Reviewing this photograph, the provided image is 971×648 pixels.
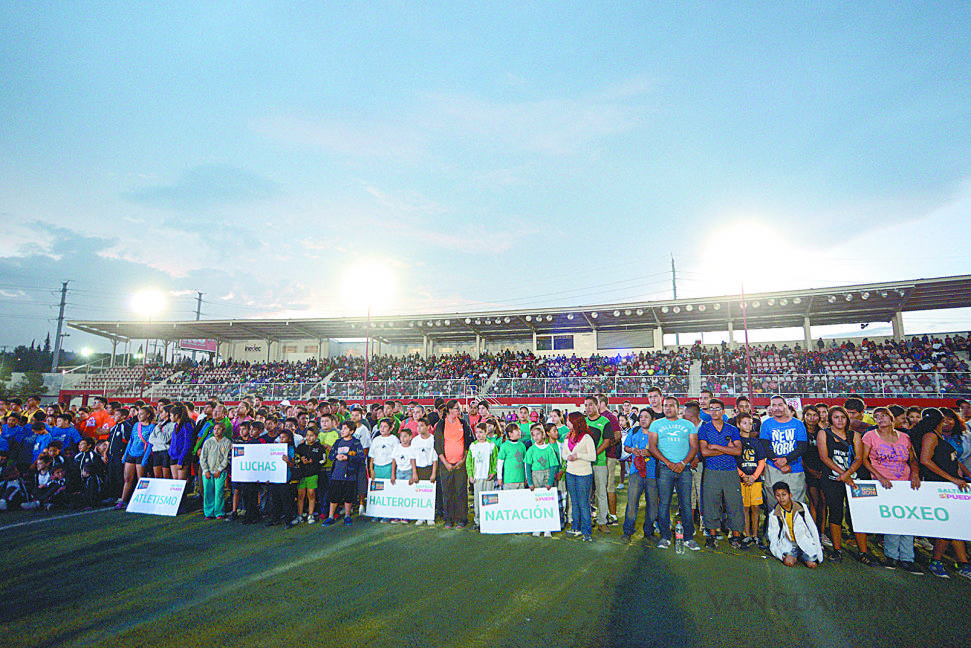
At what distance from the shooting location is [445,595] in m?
4.60

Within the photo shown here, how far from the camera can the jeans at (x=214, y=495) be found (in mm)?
7973

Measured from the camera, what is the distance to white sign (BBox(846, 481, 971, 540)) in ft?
17.7

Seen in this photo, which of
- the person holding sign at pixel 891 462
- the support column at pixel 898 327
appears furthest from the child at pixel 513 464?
the support column at pixel 898 327

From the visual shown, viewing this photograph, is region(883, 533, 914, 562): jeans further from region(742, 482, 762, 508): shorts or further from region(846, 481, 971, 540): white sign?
region(742, 482, 762, 508): shorts

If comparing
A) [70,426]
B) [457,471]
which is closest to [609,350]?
[457,471]

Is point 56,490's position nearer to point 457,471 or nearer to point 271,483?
point 271,483

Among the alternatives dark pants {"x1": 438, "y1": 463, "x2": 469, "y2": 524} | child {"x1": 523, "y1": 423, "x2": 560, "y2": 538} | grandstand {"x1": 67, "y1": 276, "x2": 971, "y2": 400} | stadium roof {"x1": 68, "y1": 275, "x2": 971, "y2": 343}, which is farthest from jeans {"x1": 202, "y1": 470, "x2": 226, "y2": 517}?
stadium roof {"x1": 68, "y1": 275, "x2": 971, "y2": 343}

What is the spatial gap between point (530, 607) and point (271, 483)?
5.09m

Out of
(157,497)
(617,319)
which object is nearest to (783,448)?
(157,497)

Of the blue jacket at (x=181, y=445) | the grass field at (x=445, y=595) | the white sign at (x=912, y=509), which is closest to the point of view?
the grass field at (x=445, y=595)

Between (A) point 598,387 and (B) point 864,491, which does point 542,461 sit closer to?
(B) point 864,491

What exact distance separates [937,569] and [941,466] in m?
1.15

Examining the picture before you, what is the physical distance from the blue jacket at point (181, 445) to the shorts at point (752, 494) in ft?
29.6

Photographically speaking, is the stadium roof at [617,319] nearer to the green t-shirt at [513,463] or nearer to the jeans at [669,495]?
the green t-shirt at [513,463]
